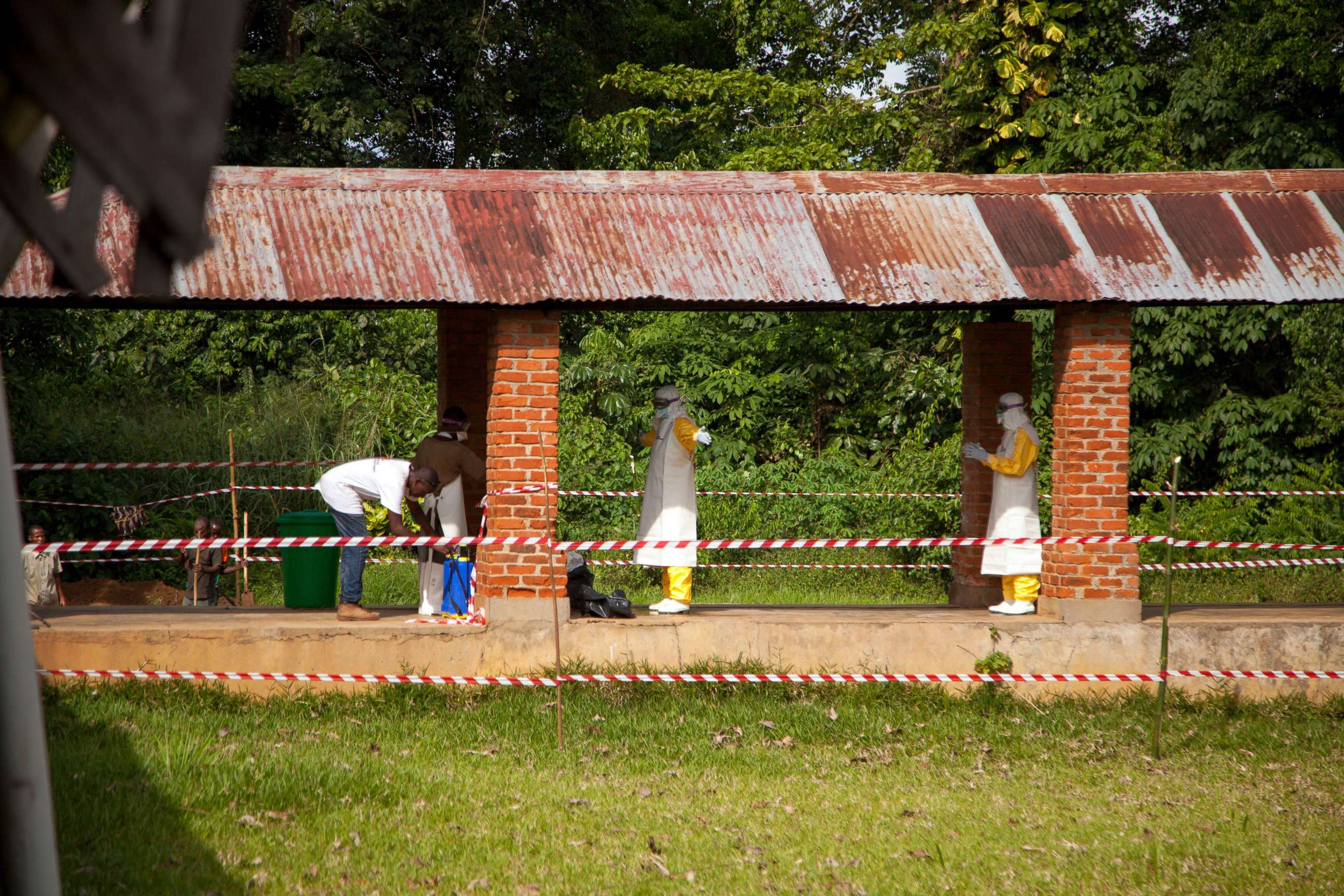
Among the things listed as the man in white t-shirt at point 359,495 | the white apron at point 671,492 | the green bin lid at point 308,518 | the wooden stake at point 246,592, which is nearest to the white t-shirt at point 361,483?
the man in white t-shirt at point 359,495

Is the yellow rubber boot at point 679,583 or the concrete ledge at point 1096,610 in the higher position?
the yellow rubber boot at point 679,583

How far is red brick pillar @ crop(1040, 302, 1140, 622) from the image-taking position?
30.5 ft

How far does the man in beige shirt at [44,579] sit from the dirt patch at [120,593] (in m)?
3.12

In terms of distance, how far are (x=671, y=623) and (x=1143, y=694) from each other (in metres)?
3.44

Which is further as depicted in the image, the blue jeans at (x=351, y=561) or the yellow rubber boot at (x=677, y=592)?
the yellow rubber boot at (x=677, y=592)

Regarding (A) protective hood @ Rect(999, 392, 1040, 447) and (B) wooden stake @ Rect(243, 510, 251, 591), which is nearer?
(A) protective hood @ Rect(999, 392, 1040, 447)

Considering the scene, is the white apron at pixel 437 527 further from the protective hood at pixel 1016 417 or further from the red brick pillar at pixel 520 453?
the protective hood at pixel 1016 417

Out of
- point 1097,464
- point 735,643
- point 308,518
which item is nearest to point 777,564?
point 735,643

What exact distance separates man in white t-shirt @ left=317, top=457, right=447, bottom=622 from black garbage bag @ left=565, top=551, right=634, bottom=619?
125cm

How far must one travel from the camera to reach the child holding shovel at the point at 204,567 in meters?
11.2

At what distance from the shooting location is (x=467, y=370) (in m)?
11.0

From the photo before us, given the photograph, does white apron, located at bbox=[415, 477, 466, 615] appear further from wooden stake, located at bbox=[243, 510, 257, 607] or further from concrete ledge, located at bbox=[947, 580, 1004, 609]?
concrete ledge, located at bbox=[947, 580, 1004, 609]

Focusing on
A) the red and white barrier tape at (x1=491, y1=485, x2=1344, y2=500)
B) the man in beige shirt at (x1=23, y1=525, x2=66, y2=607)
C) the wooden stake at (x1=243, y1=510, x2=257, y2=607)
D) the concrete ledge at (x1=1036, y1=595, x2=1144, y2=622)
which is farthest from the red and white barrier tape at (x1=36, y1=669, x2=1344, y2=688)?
the wooden stake at (x1=243, y1=510, x2=257, y2=607)

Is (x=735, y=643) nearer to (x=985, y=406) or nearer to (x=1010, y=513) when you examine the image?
(x=1010, y=513)
